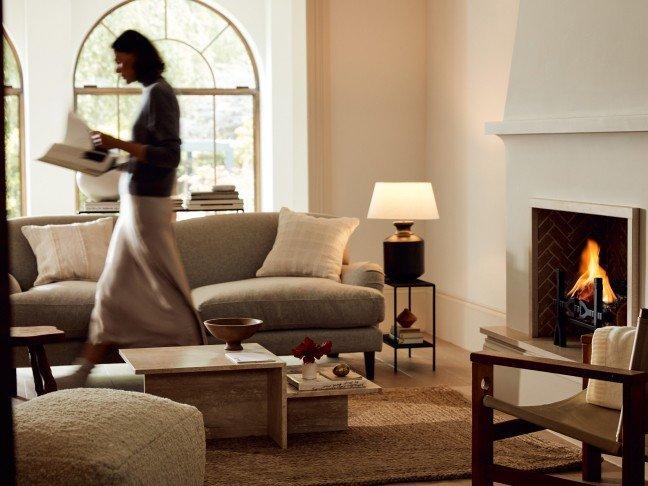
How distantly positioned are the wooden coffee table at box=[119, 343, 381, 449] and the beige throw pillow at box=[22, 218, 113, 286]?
1348 millimetres

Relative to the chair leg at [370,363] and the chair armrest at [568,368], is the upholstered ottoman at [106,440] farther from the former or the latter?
the chair leg at [370,363]

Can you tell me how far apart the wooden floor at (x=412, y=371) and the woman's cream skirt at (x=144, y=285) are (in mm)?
743

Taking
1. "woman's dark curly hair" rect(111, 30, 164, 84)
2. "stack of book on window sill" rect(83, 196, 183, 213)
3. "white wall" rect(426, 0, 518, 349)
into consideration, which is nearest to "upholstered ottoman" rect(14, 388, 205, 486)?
"woman's dark curly hair" rect(111, 30, 164, 84)

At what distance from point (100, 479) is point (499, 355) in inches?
48.8

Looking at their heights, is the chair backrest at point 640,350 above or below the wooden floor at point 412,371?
above

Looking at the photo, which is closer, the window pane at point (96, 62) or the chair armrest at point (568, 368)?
the chair armrest at point (568, 368)

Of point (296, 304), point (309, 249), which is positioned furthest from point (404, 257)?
point (296, 304)

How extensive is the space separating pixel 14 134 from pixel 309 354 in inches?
163

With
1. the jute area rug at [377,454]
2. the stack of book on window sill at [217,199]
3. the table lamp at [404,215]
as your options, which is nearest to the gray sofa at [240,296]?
the table lamp at [404,215]

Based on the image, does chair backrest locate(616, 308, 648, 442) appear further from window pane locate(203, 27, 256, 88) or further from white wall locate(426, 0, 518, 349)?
window pane locate(203, 27, 256, 88)

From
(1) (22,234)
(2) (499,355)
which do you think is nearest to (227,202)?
(1) (22,234)

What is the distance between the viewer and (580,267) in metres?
4.62

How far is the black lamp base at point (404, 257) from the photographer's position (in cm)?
551

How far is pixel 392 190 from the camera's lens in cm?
555
